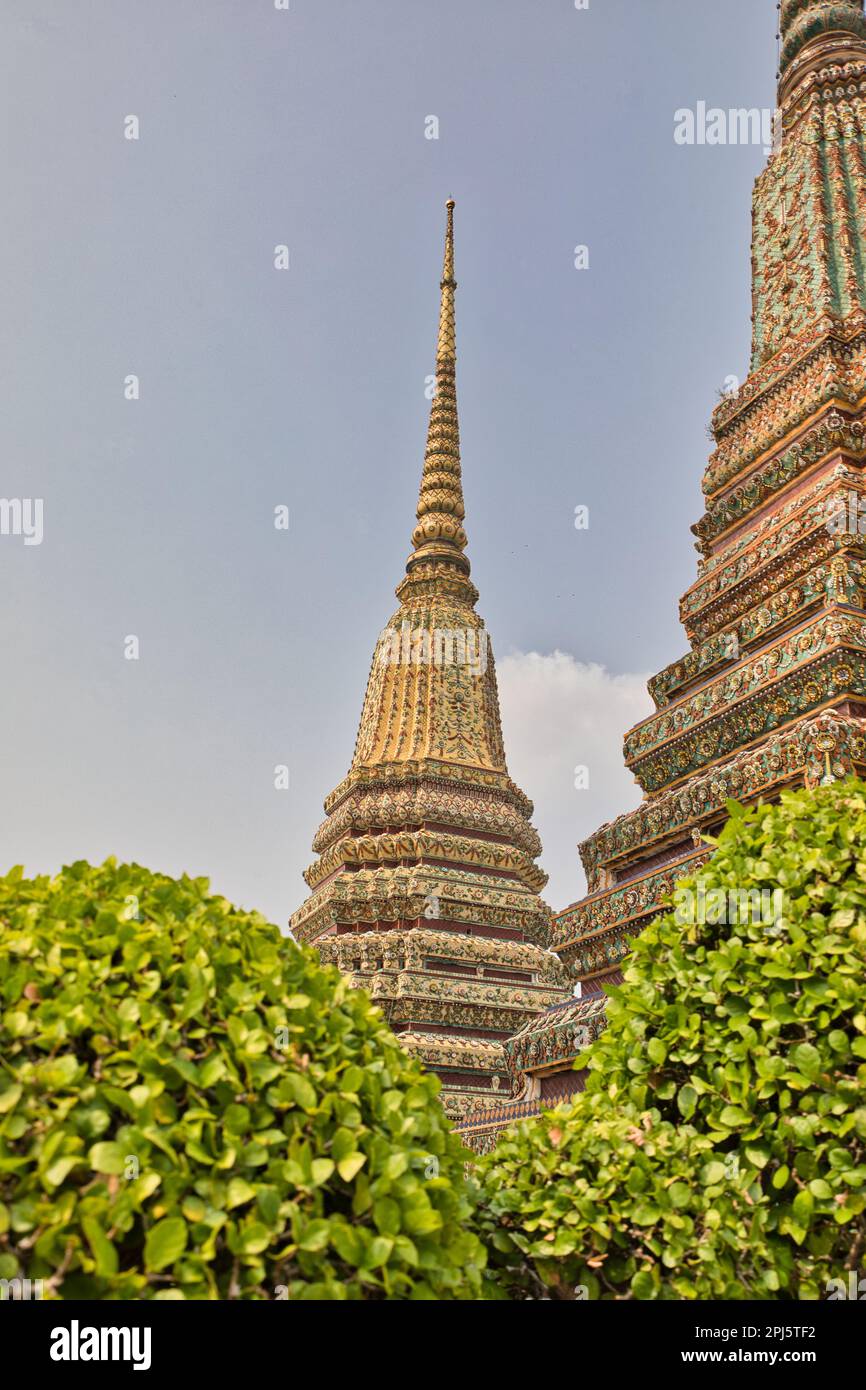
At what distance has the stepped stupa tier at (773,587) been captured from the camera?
29.0 ft

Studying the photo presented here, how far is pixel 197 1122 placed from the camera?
274 centimetres

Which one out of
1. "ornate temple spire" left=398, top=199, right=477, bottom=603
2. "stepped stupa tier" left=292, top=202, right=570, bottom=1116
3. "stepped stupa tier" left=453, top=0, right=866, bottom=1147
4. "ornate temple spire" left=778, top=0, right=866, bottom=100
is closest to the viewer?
"stepped stupa tier" left=453, top=0, right=866, bottom=1147

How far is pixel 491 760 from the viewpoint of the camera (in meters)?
25.2

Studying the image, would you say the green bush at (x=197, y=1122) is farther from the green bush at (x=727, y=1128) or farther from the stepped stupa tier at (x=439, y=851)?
the stepped stupa tier at (x=439, y=851)

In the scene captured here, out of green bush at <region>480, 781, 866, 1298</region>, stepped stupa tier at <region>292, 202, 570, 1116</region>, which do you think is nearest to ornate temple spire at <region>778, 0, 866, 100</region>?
green bush at <region>480, 781, 866, 1298</region>

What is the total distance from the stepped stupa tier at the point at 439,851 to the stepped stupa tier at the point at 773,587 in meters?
5.29

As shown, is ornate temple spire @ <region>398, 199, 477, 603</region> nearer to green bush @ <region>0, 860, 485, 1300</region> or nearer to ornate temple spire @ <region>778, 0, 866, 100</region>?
ornate temple spire @ <region>778, 0, 866, 100</region>

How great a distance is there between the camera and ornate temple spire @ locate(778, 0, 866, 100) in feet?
47.2

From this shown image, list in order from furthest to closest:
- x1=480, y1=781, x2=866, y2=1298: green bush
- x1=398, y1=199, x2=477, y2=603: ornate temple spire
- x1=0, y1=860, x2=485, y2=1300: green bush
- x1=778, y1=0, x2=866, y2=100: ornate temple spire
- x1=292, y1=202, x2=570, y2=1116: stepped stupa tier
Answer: x1=398, y1=199, x2=477, y2=603: ornate temple spire
x1=292, y1=202, x2=570, y2=1116: stepped stupa tier
x1=778, y1=0, x2=866, y2=100: ornate temple spire
x1=480, y1=781, x2=866, y2=1298: green bush
x1=0, y1=860, x2=485, y2=1300: green bush

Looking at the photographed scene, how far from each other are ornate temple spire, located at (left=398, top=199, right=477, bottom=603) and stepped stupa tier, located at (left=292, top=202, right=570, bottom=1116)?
0.18ft

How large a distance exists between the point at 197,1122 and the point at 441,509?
26.8m

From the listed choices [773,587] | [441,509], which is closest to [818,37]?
[773,587]
